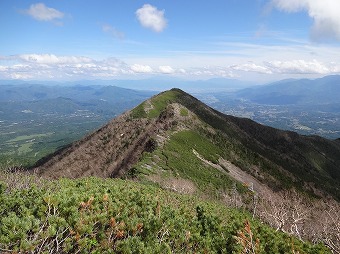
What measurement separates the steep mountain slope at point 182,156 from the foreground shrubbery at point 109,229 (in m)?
35.0

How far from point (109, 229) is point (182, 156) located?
5841cm

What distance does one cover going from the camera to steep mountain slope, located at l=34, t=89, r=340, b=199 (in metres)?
62.4

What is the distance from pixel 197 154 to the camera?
78562 millimetres

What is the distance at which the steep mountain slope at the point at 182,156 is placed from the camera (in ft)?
205

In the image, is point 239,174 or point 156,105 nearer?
point 239,174

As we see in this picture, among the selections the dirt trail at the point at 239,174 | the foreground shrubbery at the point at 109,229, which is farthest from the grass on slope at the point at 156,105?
the foreground shrubbery at the point at 109,229

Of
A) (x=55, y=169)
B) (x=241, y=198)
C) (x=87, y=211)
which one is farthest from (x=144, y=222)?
(x=55, y=169)

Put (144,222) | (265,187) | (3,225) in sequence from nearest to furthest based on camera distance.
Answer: (3,225) → (144,222) → (265,187)

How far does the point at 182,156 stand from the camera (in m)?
70.9

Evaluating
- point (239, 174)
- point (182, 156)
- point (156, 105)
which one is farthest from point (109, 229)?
point (156, 105)

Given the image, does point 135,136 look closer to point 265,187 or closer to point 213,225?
point 265,187

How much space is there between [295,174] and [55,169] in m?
68.9

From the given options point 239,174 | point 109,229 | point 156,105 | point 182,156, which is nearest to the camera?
point 109,229

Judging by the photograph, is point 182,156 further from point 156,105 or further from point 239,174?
point 156,105
